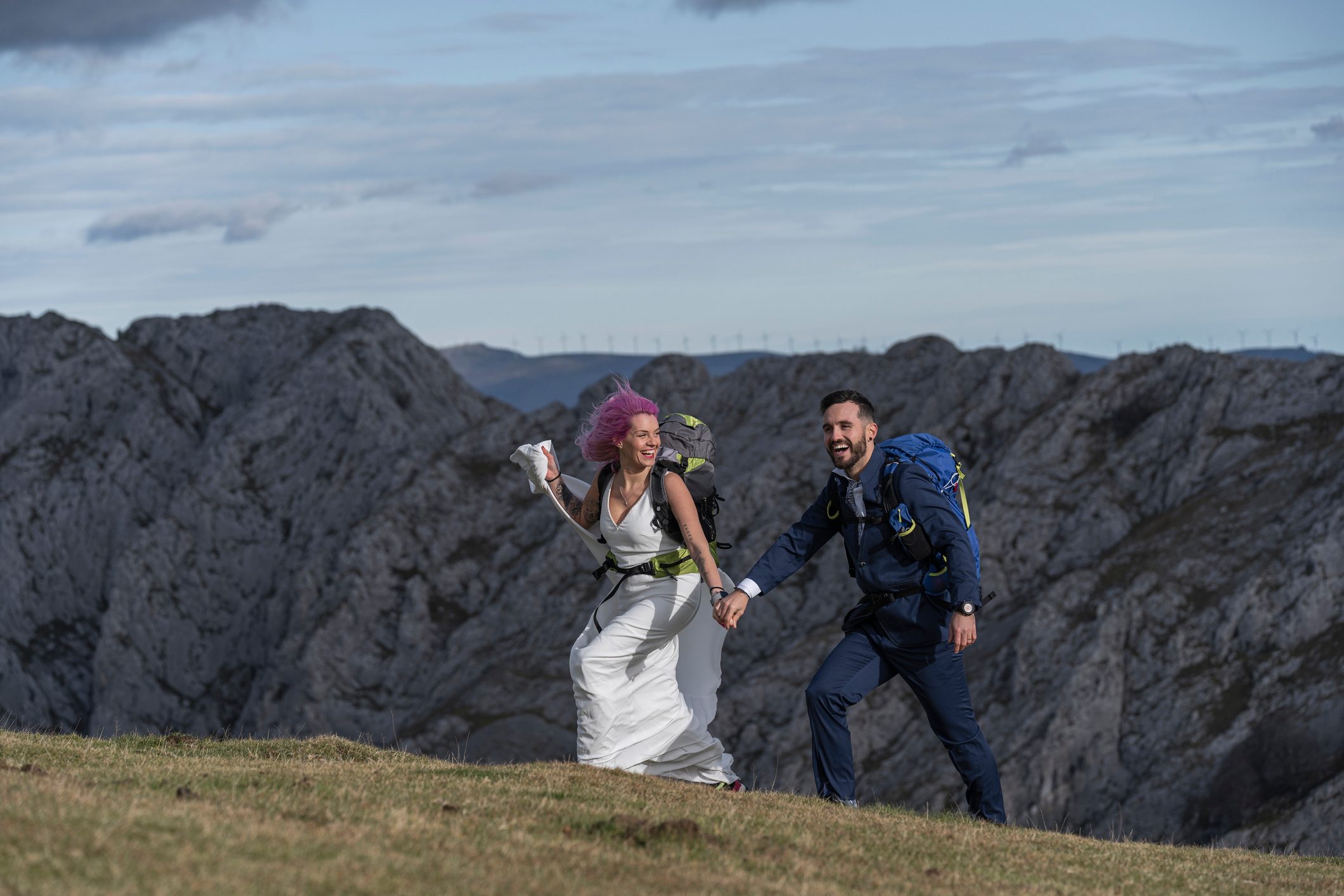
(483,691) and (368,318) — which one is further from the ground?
(368,318)

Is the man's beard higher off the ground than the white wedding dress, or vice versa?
the man's beard

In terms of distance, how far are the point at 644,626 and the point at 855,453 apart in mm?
2725

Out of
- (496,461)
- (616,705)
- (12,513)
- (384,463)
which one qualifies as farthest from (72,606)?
(616,705)

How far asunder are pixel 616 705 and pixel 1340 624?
113 ft

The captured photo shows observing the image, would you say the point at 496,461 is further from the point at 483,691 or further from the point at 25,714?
the point at 25,714

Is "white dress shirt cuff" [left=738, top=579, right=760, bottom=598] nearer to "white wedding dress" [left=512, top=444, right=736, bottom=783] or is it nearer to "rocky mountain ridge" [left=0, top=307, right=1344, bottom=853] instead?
"white wedding dress" [left=512, top=444, right=736, bottom=783]

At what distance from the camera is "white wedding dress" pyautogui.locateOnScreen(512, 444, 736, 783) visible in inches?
511

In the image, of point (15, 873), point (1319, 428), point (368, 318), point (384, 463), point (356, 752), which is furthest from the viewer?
point (368, 318)

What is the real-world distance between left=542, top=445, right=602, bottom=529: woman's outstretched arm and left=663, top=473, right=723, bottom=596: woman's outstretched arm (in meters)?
0.93

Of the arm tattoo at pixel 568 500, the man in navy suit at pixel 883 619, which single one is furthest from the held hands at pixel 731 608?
the arm tattoo at pixel 568 500

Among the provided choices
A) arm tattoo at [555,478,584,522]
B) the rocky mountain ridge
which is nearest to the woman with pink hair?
arm tattoo at [555,478,584,522]

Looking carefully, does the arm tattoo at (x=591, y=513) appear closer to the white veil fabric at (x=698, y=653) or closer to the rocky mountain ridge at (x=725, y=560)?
the white veil fabric at (x=698, y=653)

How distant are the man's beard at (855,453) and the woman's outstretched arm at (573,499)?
8.54 ft

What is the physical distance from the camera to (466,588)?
63.5 m
